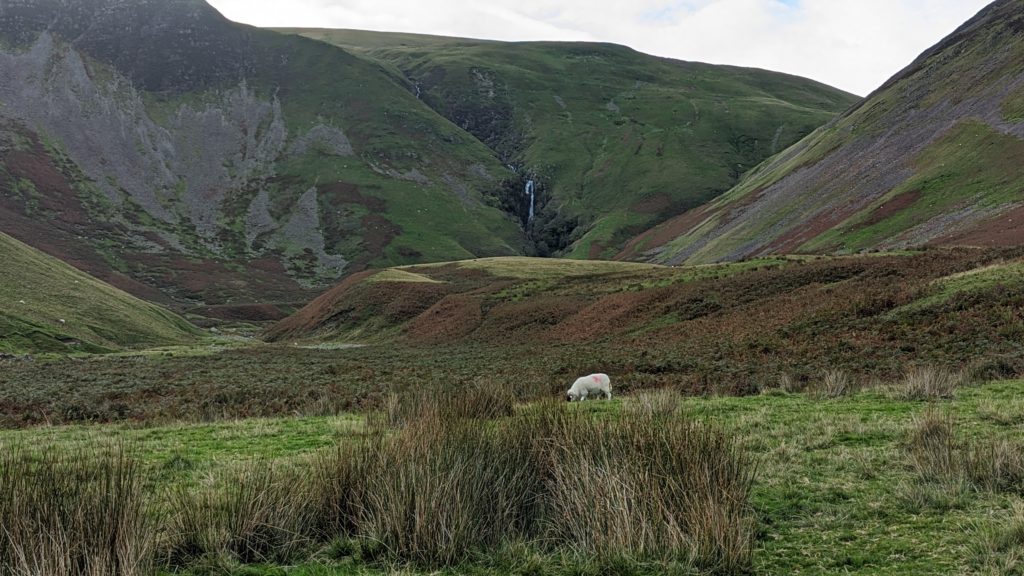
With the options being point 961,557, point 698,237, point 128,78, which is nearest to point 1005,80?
point 698,237

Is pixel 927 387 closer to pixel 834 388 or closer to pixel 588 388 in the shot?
pixel 834 388

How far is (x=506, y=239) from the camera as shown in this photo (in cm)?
17412

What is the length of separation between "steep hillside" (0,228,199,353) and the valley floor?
137 ft

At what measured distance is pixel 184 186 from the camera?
16825cm

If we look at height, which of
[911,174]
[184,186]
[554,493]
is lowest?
[554,493]

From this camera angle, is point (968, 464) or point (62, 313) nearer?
point (968, 464)

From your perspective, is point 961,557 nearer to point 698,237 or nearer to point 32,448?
point 32,448

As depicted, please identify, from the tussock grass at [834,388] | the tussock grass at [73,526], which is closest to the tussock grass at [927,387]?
the tussock grass at [834,388]

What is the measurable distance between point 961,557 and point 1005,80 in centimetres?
10465

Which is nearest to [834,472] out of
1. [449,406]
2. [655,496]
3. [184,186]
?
[655,496]

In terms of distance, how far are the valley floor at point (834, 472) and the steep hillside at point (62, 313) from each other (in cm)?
4161

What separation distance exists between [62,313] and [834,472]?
66.8 meters

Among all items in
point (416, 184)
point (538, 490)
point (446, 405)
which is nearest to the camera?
point (538, 490)

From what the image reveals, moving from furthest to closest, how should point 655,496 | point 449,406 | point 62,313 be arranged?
point 62,313 → point 449,406 → point 655,496
